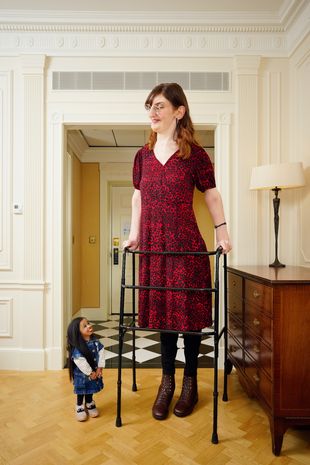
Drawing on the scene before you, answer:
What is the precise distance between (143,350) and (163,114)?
2.40 m

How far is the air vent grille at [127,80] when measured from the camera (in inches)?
119

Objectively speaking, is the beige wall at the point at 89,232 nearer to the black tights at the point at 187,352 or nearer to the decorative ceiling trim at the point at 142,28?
the decorative ceiling trim at the point at 142,28

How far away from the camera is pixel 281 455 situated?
1718mm

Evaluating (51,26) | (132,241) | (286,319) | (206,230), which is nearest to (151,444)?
(286,319)

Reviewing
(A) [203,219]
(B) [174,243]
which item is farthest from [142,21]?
(A) [203,219]

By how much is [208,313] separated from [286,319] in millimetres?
433

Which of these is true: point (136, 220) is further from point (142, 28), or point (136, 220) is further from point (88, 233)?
point (88, 233)

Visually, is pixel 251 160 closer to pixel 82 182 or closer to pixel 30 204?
pixel 30 204

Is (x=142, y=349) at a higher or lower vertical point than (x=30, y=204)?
lower

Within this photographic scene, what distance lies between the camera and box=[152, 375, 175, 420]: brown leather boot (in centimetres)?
203

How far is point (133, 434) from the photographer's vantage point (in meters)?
1.88

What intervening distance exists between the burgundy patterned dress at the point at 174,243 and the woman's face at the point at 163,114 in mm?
169

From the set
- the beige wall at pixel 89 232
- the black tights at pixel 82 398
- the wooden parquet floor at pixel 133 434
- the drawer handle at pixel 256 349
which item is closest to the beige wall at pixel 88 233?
the beige wall at pixel 89 232

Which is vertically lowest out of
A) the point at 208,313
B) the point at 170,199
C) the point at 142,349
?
the point at 142,349
